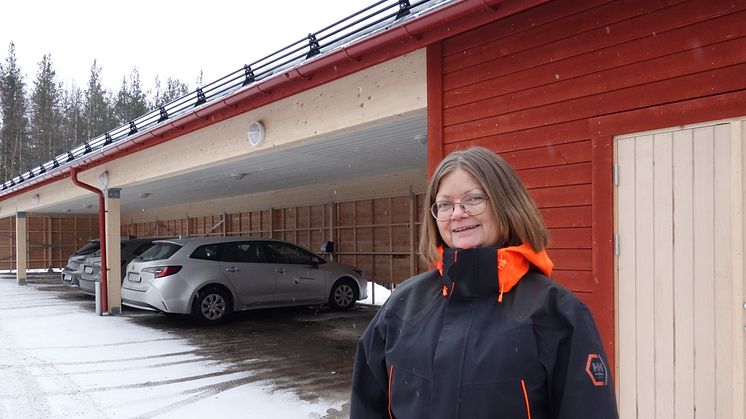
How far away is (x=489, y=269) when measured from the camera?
139 cm

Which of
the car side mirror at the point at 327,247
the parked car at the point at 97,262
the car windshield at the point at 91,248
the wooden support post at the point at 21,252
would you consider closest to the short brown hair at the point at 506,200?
the parked car at the point at 97,262

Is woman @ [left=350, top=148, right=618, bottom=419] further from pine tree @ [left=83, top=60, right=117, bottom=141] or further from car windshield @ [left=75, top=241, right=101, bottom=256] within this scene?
pine tree @ [left=83, top=60, right=117, bottom=141]

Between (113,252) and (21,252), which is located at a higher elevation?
(113,252)

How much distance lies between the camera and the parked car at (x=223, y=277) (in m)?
8.91

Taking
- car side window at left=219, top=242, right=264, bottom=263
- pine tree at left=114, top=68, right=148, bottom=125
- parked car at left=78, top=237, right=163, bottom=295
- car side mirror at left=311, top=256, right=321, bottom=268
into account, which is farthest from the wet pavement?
pine tree at left=114, top=68, right=148, bottom=125

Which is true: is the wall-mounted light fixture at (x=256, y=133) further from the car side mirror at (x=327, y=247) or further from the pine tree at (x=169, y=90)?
the pine tree at (x=169, y=90)

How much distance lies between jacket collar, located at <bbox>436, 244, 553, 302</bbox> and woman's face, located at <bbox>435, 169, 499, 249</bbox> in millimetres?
87

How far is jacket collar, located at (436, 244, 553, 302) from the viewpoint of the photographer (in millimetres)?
1388

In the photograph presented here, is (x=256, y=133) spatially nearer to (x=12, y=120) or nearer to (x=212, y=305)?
(x=212, y=305)

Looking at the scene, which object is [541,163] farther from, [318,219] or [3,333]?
[318,219]

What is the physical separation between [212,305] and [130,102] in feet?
132

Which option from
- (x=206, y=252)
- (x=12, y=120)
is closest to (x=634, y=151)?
(x=206, y=252)

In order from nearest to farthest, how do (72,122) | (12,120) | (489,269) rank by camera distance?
(489,269) → (12,120) → (72,122)

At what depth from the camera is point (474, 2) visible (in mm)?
3760
